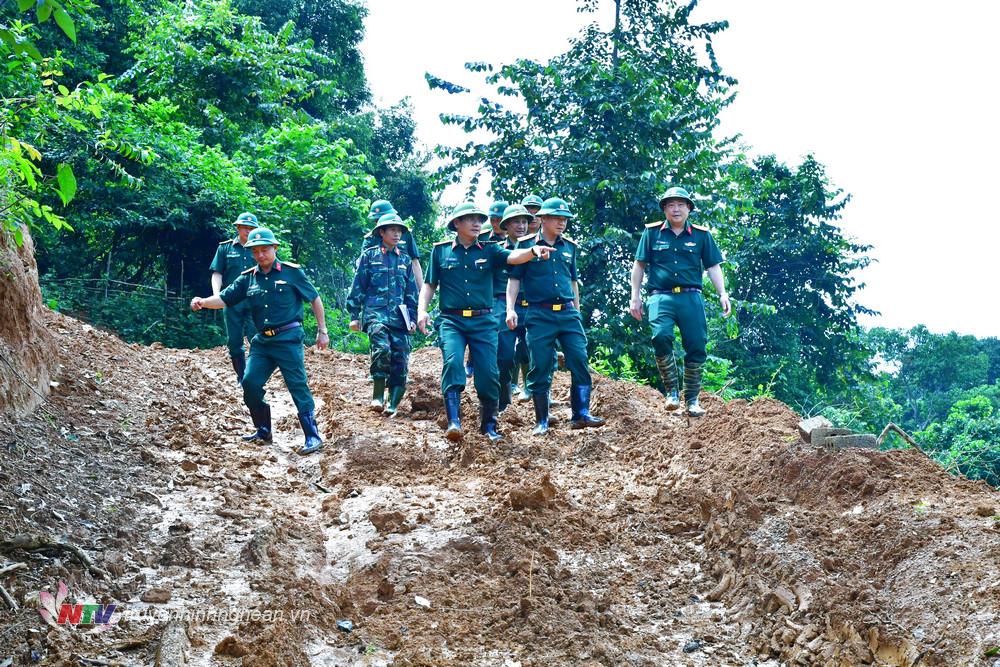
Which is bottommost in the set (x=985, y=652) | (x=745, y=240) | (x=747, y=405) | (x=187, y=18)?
(x=985, y=652)

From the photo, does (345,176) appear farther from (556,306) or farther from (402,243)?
(556,306)

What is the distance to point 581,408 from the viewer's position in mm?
8883

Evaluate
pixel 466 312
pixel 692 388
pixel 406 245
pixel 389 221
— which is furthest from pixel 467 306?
pixel 692 388

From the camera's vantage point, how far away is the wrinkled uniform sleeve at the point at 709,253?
8.95 meters

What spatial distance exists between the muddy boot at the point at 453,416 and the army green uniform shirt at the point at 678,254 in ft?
6.88

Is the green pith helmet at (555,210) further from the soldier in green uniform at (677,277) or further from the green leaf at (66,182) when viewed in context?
the green leaf at (66,182)

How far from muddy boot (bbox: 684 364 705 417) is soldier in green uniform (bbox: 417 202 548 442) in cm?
180

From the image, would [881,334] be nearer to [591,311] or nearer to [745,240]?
[745,240]

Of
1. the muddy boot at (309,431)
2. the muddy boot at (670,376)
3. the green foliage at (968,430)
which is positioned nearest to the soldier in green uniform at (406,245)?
the muddy boot at (309,431)

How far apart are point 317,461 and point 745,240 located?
19.8 m

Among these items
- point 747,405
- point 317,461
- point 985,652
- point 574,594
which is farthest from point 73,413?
point 985,652

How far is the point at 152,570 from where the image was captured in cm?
566

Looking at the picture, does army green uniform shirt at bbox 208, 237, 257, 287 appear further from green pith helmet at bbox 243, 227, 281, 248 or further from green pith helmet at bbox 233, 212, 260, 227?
green pith helmet at bbox 243, 227, 281, 248

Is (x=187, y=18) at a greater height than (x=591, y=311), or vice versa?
(x=187, y=18)
